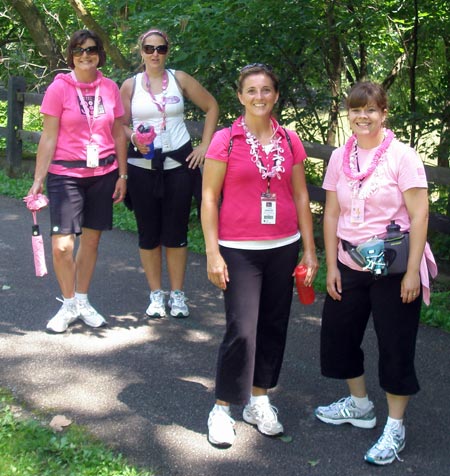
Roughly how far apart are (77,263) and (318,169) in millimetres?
3552

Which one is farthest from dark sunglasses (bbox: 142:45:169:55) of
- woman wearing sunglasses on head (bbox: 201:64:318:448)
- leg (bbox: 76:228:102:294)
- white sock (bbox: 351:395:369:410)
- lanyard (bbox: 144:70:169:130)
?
white sock (bbox: 351:395:369:410)

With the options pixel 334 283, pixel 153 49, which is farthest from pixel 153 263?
pixel 334 283

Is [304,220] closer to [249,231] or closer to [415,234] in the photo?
[249,231]

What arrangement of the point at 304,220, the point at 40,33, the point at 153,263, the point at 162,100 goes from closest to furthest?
1. the point at 304,220
2. the point at 162,100
3. the point at 153,263
4. the point at 40,33

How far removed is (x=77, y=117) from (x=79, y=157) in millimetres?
260

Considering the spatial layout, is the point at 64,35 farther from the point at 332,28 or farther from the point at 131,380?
the point at 131,380

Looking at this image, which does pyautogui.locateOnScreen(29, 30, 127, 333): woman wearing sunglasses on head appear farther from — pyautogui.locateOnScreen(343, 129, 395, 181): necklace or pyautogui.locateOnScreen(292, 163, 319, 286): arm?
pyautogui.locateOnScreen(343, 129, 395, 181): necklace

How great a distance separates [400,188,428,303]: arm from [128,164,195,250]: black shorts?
2.10m

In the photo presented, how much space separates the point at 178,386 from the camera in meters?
4.45

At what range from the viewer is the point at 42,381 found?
14.6 ft

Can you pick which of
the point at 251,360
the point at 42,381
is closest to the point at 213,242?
the point at 251,360

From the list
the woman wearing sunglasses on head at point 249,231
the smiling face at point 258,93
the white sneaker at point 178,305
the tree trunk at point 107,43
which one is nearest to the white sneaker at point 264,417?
the woman wearing sunglasses on head at point 249,231

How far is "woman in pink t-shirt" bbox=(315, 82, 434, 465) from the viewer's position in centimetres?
351

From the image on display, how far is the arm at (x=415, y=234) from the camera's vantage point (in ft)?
11.4
